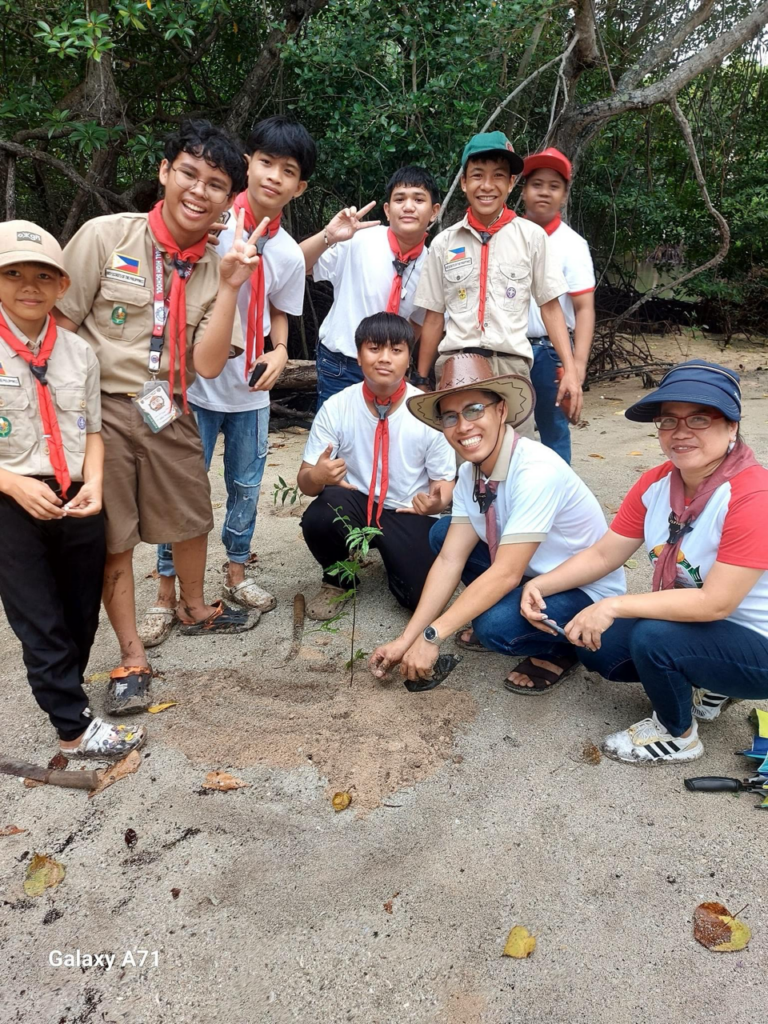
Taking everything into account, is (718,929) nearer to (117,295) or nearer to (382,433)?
(382,433)

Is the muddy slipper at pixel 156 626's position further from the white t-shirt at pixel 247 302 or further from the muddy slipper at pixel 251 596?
the white t-shirt at pixel 247 302

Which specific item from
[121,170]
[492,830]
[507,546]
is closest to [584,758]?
[492,830]

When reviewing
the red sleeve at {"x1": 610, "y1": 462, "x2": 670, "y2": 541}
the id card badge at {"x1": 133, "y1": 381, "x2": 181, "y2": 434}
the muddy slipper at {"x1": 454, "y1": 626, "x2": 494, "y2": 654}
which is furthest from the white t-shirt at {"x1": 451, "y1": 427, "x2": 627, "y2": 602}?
the id card badge at {"x1": 133, "y1": 381, "x2": 181, "y2": 434}

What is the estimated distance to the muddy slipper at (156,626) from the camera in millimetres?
3176

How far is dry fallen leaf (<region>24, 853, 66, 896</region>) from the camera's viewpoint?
78.9 inches

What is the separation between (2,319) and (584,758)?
228 centimetres

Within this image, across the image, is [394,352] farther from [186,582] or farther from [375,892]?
[375,892]

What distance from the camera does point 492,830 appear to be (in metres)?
2.18

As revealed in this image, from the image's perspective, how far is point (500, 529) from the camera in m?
2.72

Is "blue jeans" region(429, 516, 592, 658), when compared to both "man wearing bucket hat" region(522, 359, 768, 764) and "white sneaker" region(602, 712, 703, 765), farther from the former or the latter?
"white sneaker" region(602, 712, 703, 765)

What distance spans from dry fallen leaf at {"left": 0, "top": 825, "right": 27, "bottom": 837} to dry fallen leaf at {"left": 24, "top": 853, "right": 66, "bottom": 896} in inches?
4.9

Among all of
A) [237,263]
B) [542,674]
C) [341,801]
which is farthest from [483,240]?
[341,801]

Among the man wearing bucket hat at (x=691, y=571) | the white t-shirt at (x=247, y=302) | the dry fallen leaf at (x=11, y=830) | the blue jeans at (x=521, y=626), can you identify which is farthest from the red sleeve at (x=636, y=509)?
the dry fallen leaf at (x=11, y=830)

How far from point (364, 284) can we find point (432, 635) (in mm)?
1946
